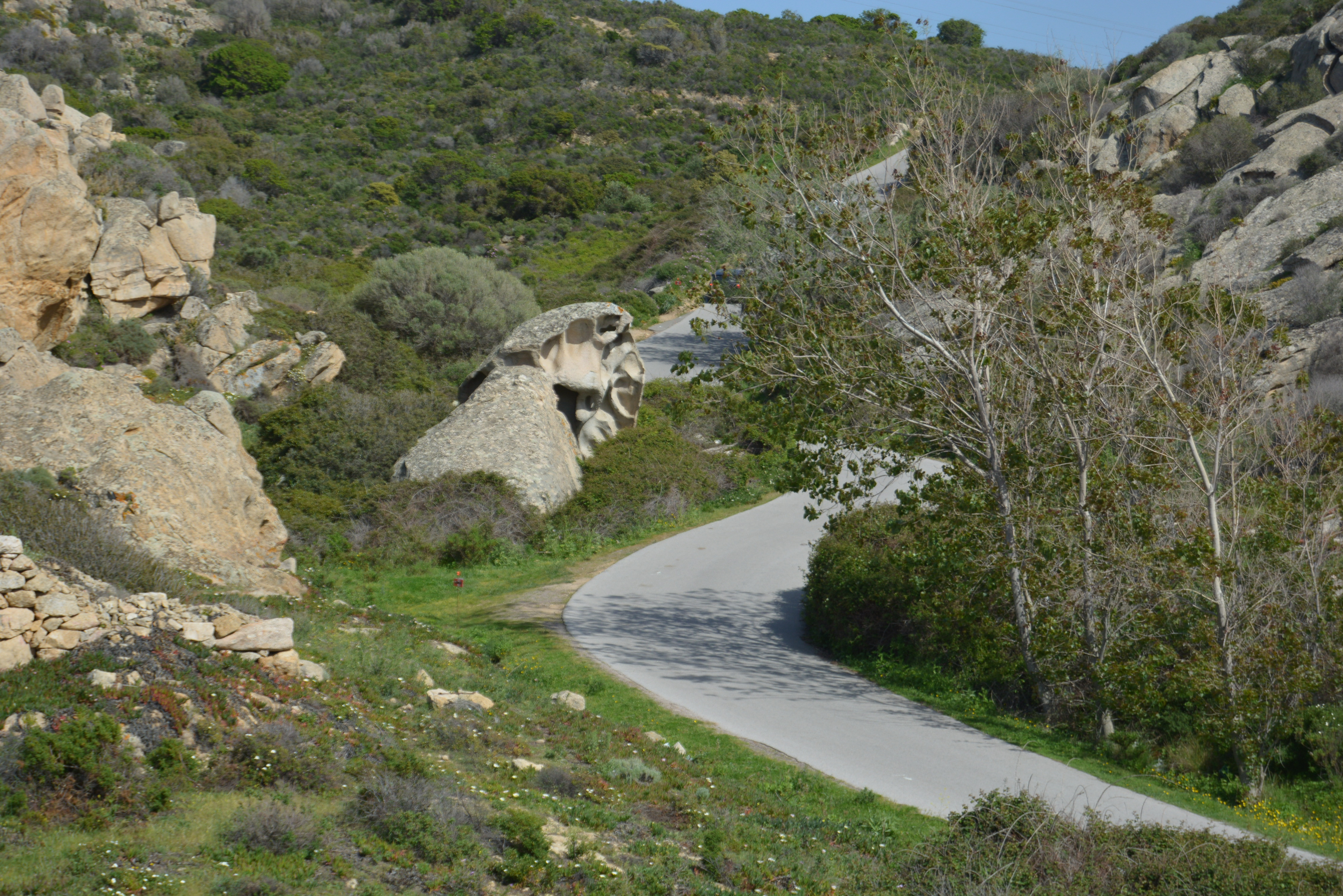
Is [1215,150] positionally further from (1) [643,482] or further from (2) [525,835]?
(2) [525,835]

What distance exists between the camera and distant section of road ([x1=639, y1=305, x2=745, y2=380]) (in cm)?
3089

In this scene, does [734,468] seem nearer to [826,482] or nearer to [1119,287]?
[826,482]

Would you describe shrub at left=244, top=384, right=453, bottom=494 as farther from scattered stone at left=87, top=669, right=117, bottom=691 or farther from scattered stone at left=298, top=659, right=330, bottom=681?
scattered stone at left=87, top=669, right=117, bottom=691

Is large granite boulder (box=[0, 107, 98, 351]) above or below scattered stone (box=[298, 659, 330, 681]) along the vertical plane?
above

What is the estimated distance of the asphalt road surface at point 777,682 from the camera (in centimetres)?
873

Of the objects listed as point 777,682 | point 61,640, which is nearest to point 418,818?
point 61,640

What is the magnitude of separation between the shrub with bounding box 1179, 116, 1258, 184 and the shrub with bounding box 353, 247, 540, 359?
24.9 metres

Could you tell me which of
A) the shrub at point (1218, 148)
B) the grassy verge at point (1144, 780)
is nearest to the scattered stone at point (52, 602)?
the grassy verge at point (1144, 780)

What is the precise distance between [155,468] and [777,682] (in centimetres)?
855

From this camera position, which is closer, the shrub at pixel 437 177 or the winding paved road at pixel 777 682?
the winding paved road at pixel 777 682

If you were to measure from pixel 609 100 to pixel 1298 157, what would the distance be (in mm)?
43830

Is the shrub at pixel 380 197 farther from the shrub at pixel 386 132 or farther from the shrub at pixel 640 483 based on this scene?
the shrub at pixel 640 483

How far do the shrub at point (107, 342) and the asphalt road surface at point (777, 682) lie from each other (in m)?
12.3

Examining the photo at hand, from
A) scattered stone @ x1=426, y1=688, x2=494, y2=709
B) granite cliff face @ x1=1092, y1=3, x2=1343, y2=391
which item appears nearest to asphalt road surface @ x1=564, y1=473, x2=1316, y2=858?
scattered stone @ x1=426, y1=688, x2=494, y2=709
